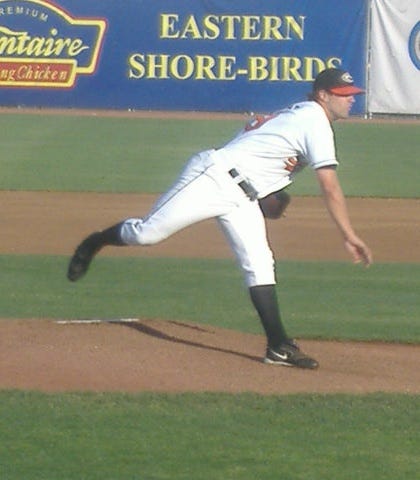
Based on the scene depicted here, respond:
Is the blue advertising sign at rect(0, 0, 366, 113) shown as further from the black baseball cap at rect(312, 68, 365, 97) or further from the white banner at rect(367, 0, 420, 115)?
the black baseball cap at rect(312, 68, 365, 97)

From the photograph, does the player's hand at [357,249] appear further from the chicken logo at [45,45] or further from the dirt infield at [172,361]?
the chicken logo at [45,45]

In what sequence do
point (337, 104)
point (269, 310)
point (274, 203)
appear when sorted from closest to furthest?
1. point (337, 104)
2. point (269, 310)
3. point (274, 203)

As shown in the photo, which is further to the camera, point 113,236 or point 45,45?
point 45,45

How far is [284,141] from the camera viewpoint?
710 centimetres

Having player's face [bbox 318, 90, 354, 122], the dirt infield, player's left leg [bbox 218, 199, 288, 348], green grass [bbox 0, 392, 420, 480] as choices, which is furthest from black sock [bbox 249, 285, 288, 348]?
player's face [bbox 318, 90, 354, 122]

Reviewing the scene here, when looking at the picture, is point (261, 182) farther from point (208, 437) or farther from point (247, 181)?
point (208, 437)

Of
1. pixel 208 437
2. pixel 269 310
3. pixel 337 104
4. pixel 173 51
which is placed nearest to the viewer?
pixel 208 437

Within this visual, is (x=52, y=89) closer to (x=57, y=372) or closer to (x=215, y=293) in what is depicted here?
(x=215, y=293)

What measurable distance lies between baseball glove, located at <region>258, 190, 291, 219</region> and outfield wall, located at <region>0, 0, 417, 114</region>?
21.4 metres

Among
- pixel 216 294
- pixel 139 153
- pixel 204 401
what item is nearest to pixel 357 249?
pixel 204 401

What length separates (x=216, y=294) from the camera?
10391 millimetres

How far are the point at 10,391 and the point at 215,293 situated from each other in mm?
3821

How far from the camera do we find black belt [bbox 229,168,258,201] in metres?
7.18

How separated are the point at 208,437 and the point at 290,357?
150 cm
